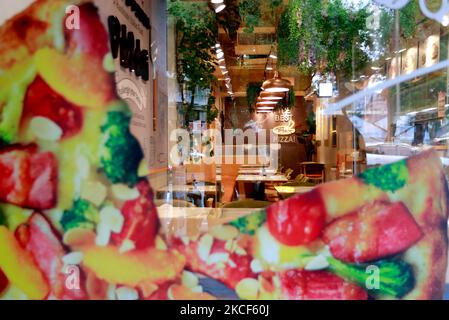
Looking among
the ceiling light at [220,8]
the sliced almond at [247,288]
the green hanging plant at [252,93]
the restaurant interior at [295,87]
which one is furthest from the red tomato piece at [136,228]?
the green hanging plant at [252,93]

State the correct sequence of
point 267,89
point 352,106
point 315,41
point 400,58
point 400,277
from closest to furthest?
1. point 400,277
2. point 400,58
3. point 352,106
4. point 315,41
5. point 267,89

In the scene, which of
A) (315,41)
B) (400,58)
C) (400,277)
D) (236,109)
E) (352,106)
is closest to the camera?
(400,277)

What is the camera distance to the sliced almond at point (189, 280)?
2.12 meters

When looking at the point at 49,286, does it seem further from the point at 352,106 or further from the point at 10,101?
the point at 352,106

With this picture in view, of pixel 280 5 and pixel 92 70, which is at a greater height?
pixel 280 5

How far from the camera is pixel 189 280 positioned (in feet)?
6.96

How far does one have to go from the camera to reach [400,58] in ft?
9.46

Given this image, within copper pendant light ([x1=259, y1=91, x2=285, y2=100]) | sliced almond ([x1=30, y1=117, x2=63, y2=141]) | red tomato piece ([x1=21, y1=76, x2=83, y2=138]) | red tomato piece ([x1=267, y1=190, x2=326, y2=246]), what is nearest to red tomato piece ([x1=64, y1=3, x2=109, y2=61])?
red tomato piece ([x1=21, y1=76, x2=83, y2=138])

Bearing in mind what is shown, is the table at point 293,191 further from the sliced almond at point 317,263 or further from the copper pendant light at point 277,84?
the copper pendant light at point 277,84

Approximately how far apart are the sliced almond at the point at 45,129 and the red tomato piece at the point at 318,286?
51.2 inches

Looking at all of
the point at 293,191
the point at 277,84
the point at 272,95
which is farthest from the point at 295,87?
the point at 293,191

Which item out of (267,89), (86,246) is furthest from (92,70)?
(267,89)
